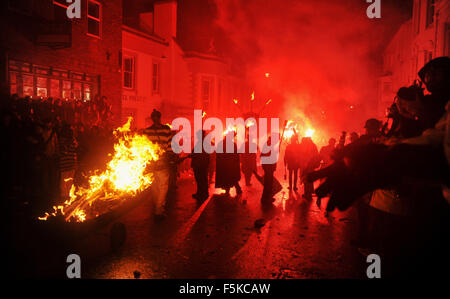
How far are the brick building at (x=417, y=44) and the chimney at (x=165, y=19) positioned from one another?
54.5 ft

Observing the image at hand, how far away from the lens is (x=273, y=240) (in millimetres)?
6492

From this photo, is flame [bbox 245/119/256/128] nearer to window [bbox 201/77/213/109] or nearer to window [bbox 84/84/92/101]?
window [bbox 84/84/92/101]

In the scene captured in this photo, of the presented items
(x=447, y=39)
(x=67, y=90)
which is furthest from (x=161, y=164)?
(x=447, y=39)

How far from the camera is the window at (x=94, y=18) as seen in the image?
15992 mm

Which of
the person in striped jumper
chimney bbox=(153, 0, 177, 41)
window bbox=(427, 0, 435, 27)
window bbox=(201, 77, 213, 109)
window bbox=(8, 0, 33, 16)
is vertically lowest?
the person in striped jumper

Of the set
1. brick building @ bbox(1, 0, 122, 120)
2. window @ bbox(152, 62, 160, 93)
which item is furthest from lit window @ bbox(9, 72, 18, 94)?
window @ bbox(152, 62, 160, 93)

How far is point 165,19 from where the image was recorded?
24922 millimetres

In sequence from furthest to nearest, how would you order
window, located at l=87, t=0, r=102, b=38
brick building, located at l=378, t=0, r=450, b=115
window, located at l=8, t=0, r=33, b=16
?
window, located at l=87, t=0, r=102, b=38 < brick building, located at l=378, t=0, r=450, b=115 < window, located at l=8, t=0, r=33, b=16

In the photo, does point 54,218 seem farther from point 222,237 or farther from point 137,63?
point 137,63

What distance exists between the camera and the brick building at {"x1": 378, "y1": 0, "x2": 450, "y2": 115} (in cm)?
1420

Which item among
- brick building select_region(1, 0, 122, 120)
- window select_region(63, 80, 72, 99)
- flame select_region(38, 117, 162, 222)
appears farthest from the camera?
window select_region(63, 80, 72, 99)

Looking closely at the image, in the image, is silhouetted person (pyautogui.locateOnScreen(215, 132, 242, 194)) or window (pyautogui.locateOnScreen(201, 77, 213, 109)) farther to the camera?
window (pyautogui.locateOnScreen(201, 77, 213, 109))

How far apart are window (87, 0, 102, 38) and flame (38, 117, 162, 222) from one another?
10.8m

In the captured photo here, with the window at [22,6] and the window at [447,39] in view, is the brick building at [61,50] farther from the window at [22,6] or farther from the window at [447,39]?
Answer: the window at [447,39]
